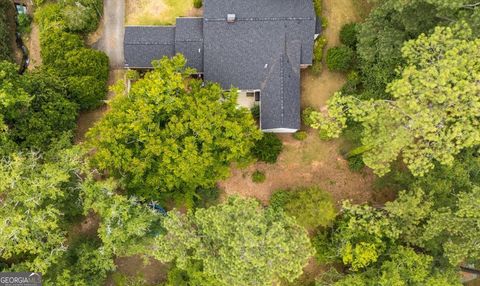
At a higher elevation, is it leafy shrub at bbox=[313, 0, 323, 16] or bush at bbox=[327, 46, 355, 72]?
leafy shrub at bbox=[313, 0, 323, 16]

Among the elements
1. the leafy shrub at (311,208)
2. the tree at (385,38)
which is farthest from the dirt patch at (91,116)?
the tree at (385,38)

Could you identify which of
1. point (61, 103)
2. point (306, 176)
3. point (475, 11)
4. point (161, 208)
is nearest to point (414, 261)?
point (306, 176)

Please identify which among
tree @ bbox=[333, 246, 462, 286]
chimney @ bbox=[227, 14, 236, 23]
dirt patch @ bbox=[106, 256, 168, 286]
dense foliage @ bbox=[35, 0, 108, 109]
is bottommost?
dirt patch @ bbox=[106, 256, 168, 286]

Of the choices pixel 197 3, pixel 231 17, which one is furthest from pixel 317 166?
pixel 197 3

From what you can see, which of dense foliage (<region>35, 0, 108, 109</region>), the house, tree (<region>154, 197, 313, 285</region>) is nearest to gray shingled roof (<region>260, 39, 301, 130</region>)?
the house

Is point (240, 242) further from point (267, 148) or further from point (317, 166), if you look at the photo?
point (317, 166)

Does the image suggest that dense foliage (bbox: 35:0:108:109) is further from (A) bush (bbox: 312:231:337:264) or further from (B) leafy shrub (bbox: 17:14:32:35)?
(A) bush (bbox: 312:231:337:264)
